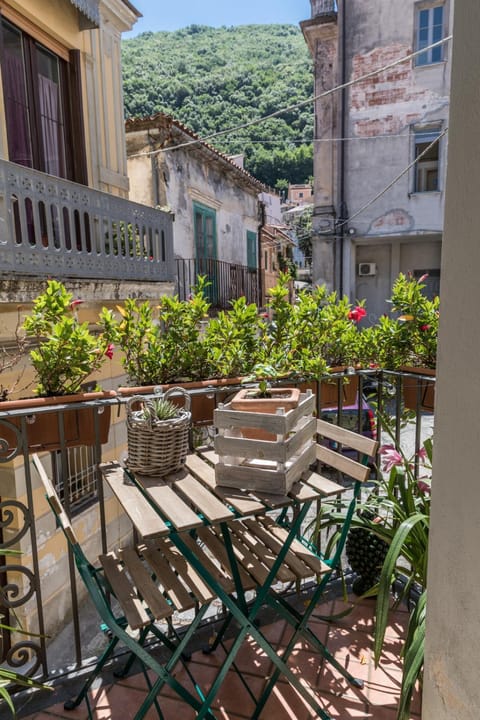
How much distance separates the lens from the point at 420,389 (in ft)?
Answer: 9.34

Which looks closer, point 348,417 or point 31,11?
point 31,11

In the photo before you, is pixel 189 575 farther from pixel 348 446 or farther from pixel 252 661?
pixel 348 446

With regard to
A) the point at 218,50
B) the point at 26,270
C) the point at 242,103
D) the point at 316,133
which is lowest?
the point at 26,270

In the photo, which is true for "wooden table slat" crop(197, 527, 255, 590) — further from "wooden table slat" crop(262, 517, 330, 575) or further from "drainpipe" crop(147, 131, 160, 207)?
"drainpipe" crop(147, 131, 160, 207)

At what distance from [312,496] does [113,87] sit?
7.16 m

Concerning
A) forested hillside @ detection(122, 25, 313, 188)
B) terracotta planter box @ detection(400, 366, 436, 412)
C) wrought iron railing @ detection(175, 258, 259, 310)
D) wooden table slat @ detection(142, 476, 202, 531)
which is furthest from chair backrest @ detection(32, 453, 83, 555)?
forested hillside @ detection(122, 25, 313, 188)

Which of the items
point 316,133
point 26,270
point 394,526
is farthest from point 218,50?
point 394,526

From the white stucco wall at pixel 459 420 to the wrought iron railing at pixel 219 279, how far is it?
8803 millimetres

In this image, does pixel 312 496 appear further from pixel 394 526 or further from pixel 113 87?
pixel 113 87

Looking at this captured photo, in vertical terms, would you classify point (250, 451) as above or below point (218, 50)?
below

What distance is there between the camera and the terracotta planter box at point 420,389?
299 centimetres

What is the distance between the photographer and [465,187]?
1157 mm

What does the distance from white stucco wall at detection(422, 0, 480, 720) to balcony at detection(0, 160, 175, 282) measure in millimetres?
4107

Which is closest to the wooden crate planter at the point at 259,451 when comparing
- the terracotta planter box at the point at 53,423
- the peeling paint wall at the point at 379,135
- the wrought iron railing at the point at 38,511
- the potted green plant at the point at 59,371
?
the wrought iron railing at the point at 38,511
